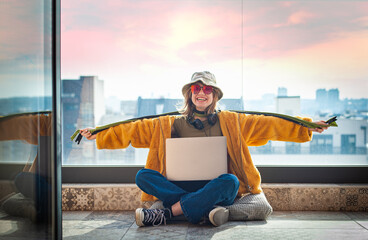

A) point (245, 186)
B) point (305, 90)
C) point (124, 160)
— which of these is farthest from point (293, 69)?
point (124, 160)

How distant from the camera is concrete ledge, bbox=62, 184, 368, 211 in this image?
2.39 meters

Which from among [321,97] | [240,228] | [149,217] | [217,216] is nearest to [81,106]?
[149,217]

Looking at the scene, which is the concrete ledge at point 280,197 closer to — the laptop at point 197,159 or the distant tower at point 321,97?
the laptop at point 197,159

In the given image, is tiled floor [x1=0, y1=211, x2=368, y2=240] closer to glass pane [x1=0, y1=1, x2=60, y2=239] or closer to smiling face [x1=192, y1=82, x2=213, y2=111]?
glass pane [x1=0, y1=1, x2=60, y2=239]

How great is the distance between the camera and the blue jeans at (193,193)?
200 cm

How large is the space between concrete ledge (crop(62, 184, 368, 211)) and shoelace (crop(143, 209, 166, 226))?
0.35 m

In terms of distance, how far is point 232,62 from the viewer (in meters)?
2.60

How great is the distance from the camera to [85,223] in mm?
2146

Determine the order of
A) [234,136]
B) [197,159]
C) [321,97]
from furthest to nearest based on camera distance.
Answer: [321,97] < [234,136] < [197,159]

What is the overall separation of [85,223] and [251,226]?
3.05 ft

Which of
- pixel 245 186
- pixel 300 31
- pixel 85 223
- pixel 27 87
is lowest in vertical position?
pixel 85 223

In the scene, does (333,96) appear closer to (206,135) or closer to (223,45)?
(223,45)

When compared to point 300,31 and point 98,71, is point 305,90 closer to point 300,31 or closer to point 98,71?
point 300,31

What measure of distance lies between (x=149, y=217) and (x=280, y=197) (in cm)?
91
